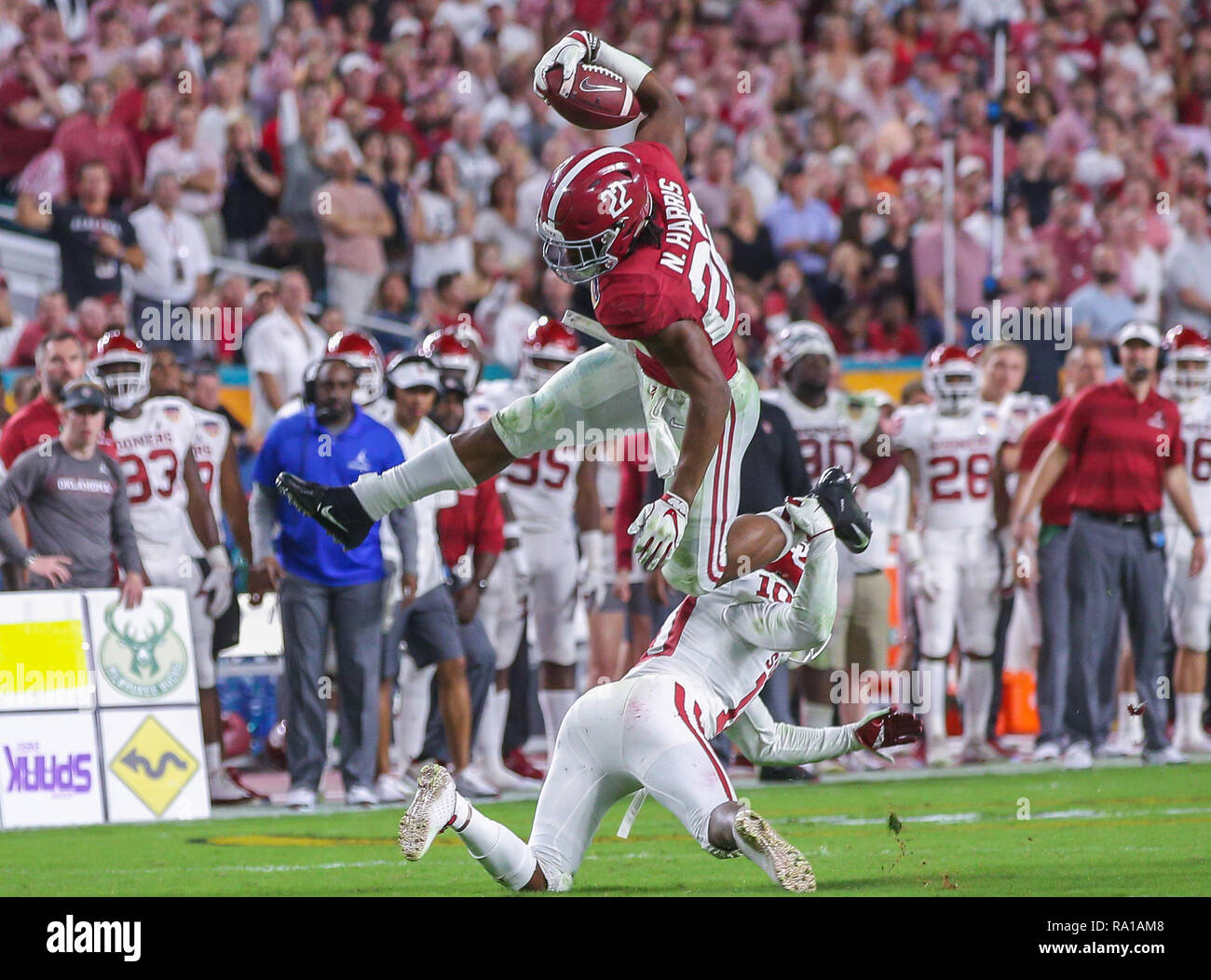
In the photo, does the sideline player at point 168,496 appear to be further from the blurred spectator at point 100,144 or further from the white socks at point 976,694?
the white socks at point 976,694

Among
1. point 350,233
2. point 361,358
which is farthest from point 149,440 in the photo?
point 350,233

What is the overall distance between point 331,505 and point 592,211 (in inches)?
52.1

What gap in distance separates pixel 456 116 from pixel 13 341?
3.99 meters

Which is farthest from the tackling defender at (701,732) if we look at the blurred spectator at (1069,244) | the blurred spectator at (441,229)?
the blurred spectator at (1069,244)

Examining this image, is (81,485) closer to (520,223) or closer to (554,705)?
(554,705)

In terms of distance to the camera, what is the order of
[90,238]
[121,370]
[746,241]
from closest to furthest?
[121,370] < [90,238] < [746,241]

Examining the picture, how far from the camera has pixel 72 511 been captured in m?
8.49

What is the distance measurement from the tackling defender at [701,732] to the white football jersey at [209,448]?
4.19 metres

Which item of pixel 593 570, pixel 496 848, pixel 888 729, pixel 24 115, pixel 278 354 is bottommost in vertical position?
pixel 496 848

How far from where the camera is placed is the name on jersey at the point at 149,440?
910cm

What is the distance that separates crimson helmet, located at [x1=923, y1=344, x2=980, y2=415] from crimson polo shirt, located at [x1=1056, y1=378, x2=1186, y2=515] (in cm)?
60

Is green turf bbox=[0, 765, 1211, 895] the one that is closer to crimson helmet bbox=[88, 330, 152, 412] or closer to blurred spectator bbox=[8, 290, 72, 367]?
crimson helmet bbox=[88, 330, 152, 412]

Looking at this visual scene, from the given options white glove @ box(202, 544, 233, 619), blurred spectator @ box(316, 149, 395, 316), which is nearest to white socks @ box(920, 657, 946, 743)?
white glove @ box(202, 544, 233, 619)
